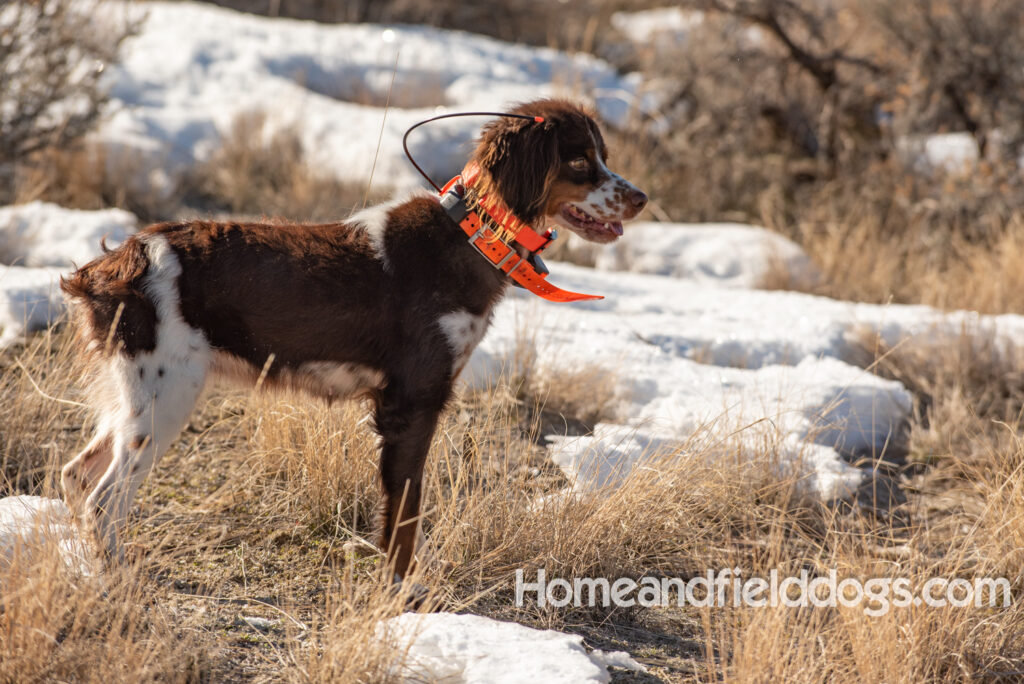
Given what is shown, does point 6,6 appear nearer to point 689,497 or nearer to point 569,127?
point 569,127

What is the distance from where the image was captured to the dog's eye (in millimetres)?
3277

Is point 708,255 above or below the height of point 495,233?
below

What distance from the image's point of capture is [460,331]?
10.0 ft

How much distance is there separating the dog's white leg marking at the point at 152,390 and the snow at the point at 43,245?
193 centimetres

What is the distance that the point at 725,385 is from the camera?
4703 millimetres

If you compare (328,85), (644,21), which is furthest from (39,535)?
(644,21)

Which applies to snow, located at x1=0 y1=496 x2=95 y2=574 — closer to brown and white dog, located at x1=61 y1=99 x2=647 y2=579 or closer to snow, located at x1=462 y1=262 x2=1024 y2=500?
brown and white dog, located at x1=61 y1=99 x2=647 y2=579

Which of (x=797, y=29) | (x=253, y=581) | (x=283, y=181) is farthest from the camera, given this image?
(x=797, y=29)

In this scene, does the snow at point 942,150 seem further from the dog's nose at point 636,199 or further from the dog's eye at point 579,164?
the dog's eye at point 579,164

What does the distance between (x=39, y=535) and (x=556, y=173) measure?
6.31 feet

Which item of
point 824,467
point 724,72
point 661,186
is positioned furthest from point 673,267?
point 824,467

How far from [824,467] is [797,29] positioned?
269 inches

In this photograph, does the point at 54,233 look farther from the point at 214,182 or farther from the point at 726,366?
the point at 726,366

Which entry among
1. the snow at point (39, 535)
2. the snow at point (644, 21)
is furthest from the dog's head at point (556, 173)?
the snow at point (644, 21)
